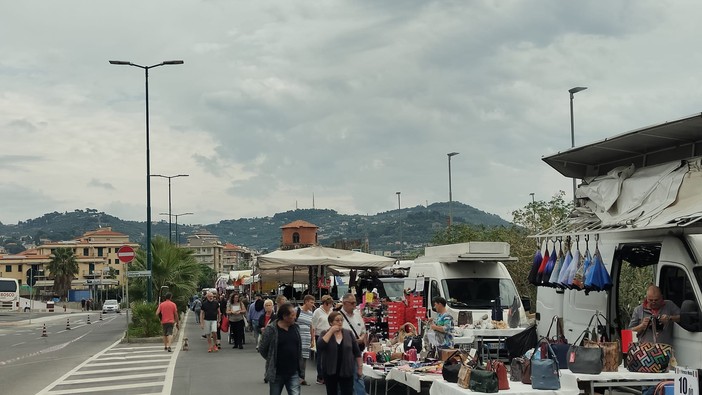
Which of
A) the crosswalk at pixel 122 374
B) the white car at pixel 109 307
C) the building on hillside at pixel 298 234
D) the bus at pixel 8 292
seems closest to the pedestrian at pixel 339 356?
the crosswalk at pixel 122 374

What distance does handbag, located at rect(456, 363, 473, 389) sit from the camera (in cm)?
933

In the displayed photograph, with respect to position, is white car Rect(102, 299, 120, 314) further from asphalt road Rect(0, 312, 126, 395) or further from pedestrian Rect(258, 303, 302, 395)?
pedestrian Rect(258, 303, 302, 395)

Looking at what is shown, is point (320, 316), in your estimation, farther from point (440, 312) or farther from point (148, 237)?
point (148, 237)

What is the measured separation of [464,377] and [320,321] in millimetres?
5438

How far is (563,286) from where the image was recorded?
1273 cm

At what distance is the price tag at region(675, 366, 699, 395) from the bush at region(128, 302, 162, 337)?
22.1 m

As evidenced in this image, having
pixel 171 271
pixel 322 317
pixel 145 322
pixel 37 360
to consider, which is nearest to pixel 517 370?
pixel 322 317

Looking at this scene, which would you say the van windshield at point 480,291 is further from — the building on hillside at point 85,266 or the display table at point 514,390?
the building on hillside at point 85,266

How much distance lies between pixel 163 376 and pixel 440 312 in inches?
248

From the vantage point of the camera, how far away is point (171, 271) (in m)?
38.8

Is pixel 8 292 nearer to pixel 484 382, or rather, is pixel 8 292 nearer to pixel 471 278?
pixel 471 278

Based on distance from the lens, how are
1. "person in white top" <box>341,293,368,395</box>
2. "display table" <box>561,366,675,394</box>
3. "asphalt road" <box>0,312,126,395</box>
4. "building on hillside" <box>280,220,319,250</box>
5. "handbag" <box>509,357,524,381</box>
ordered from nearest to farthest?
"display table" <box>561,366,675,394</box>
"handbag" <box>509,357,524,381</box>
"person in white top" <box>341,293,368,395</box>
"asphalt road" <box>0,312,126,395</box>
"building on hillside" <box>280,220,319,250</box>

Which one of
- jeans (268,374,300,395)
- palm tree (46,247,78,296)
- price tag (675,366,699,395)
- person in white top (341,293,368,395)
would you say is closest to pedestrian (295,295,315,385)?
person in white top (341,293,368,395)

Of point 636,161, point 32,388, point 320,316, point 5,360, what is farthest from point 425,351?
point 5,360
